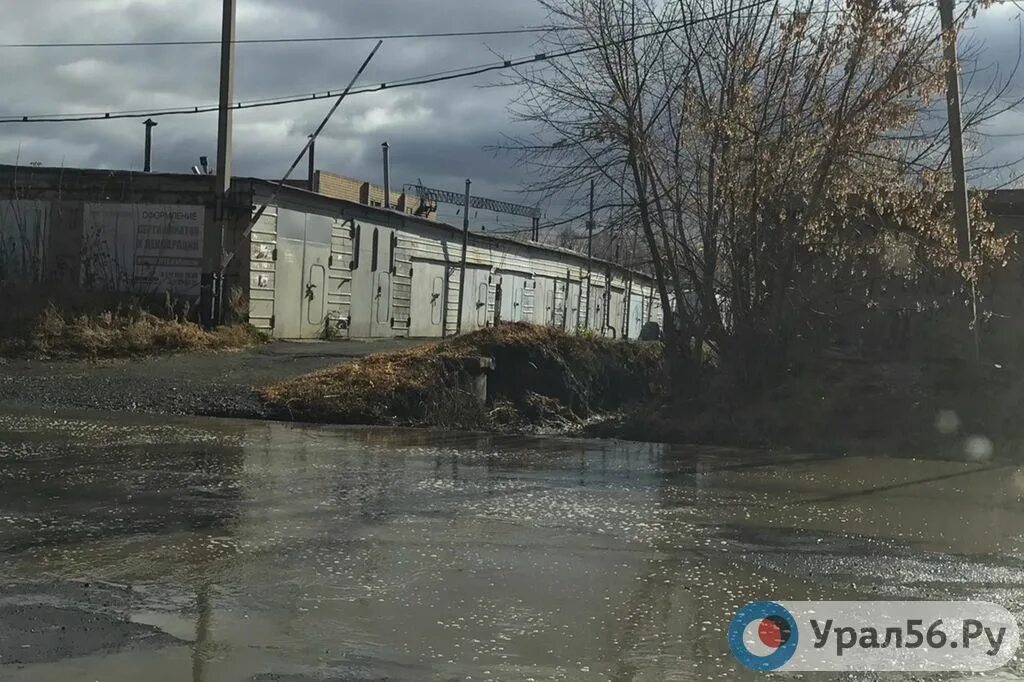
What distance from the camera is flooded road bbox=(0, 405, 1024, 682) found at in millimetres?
4926

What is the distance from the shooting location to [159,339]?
19.5 metres

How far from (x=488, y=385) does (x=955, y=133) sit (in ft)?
25.3

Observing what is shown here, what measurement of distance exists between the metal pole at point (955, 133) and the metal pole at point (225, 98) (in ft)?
43.8

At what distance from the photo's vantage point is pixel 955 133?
1480 centimetres

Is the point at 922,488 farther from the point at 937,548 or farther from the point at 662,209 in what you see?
the point at 662,209

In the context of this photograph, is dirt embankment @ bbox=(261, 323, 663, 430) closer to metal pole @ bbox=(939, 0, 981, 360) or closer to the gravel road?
the gravel road

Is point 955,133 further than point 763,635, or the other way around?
point 955,133

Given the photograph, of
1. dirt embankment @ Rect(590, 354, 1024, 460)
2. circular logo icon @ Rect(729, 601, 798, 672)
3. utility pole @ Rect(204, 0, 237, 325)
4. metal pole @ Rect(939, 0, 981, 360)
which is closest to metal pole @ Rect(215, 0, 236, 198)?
utility pole @ Rect(204, 0, 237, 325)

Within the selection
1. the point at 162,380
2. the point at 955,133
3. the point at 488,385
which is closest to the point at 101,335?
the point at 162,380

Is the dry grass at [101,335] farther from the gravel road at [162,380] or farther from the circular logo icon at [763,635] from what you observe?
the circular logo icon at [763,635]

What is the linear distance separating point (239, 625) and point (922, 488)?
7.60 meters

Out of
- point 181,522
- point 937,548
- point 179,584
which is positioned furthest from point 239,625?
point 937,548

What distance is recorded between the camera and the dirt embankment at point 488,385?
1470 centimetres

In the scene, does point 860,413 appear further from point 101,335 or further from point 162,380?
point 101,335
